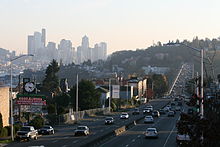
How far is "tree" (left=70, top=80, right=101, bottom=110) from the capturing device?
297 feet

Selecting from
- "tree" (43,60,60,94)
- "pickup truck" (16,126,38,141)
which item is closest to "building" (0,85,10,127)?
"pickup truck" (16,126,38,141)

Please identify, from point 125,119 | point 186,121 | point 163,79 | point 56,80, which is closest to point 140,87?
point 163,79

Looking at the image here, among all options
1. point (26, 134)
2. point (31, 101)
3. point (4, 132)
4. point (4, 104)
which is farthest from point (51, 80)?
point (26, 134)

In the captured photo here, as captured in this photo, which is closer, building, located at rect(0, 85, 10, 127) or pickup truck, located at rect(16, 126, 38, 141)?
pickup truck, located at rect(16, 126, 38, 141)

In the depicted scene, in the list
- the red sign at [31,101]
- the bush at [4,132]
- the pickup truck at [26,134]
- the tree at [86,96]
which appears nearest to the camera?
the pickup truck at [26,134]

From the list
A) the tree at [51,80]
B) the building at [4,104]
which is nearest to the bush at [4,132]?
the building at [4,104]

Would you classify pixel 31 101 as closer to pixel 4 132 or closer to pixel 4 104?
pixel 4 104

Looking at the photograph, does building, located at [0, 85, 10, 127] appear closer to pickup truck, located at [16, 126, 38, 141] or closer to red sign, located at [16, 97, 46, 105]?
red sign, located at [16, 97, 46, 105]

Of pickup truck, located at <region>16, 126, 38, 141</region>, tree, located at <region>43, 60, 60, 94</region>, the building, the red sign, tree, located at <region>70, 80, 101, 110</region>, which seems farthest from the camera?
tree, located at <region>43, 60, 60, 94</region>

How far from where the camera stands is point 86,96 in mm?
91188

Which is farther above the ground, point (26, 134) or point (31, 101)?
point (31, 101)

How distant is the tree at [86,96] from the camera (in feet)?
297

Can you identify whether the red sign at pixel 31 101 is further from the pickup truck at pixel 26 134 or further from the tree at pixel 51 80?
the tree at pixel 51 80

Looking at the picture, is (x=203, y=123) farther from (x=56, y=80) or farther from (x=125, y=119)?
(x=56, y=80)
